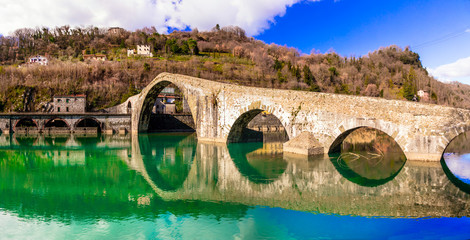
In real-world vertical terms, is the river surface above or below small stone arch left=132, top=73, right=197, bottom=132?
below

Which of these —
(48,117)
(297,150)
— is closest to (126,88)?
(48,117)

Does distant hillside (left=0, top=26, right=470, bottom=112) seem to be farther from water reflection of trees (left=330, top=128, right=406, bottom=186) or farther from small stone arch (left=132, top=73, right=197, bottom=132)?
water reflection of trees (left=330, top=128, right=406, bottom=186)

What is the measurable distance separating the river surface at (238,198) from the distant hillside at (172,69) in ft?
151

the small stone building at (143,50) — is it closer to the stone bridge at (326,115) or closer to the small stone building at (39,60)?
the small stone building at (39,60)

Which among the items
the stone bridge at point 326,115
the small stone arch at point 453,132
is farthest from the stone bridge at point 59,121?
the small stone arch at point 453,132

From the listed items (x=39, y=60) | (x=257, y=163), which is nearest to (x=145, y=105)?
(x=257, y=163)

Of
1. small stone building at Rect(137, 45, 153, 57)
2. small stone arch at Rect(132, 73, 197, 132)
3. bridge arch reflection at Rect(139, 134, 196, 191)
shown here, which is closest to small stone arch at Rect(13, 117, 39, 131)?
small stone arch at Rect(132, 73, 197, 132)

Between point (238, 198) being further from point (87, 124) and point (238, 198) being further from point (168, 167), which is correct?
point (87, 124)

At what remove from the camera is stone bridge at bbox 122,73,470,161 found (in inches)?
640

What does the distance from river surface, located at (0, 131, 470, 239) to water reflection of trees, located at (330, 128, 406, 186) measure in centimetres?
10

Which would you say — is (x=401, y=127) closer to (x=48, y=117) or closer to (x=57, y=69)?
(x=48, y=117)

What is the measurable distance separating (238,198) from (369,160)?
11.2 m

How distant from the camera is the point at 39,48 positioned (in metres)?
93.4

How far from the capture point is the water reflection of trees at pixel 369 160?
15.0 metres
